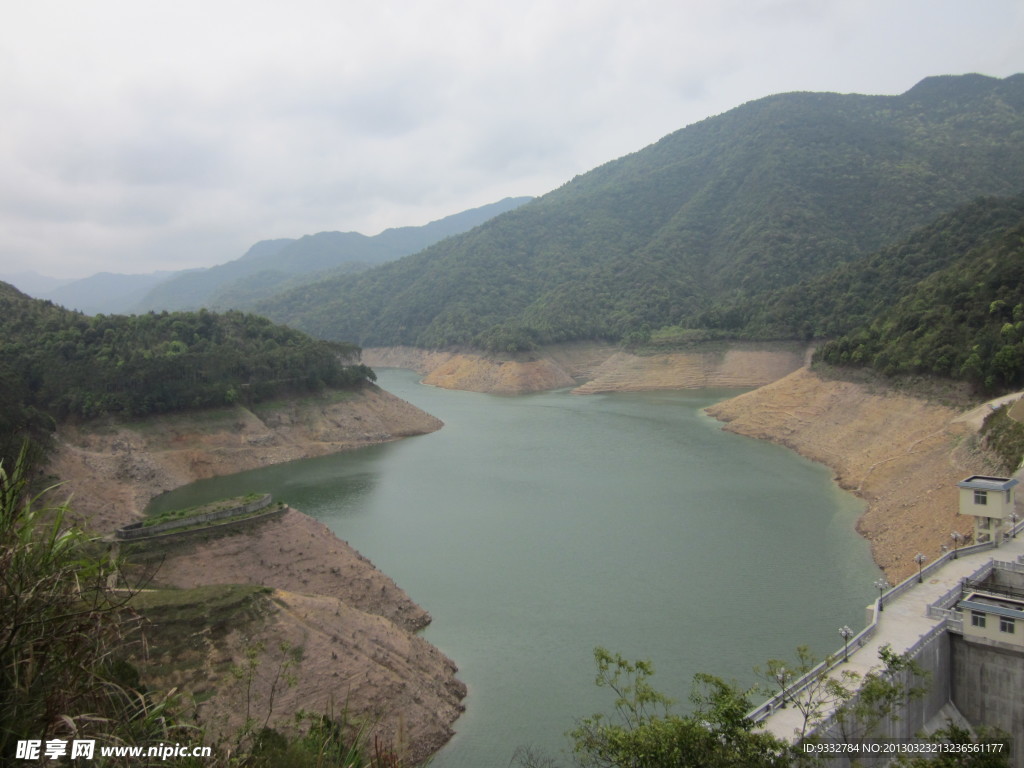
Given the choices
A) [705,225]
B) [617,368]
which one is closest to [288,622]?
[617,368]

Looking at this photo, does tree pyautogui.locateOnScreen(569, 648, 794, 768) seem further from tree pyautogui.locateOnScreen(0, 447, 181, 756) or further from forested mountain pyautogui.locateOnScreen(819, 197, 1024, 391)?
forested mountain pyautogui.locateOnScreen(819, 197, 1024, 391)

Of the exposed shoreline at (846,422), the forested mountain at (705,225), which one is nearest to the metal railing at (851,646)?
the exposed shoreline at (846,422)

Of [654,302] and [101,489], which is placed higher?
[654,302]

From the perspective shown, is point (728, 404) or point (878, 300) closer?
point (728, 404)

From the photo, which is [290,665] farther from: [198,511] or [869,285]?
[869,285]

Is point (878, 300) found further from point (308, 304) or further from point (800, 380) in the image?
point (308, 304)

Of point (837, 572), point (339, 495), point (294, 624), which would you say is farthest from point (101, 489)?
point (837, 572)
